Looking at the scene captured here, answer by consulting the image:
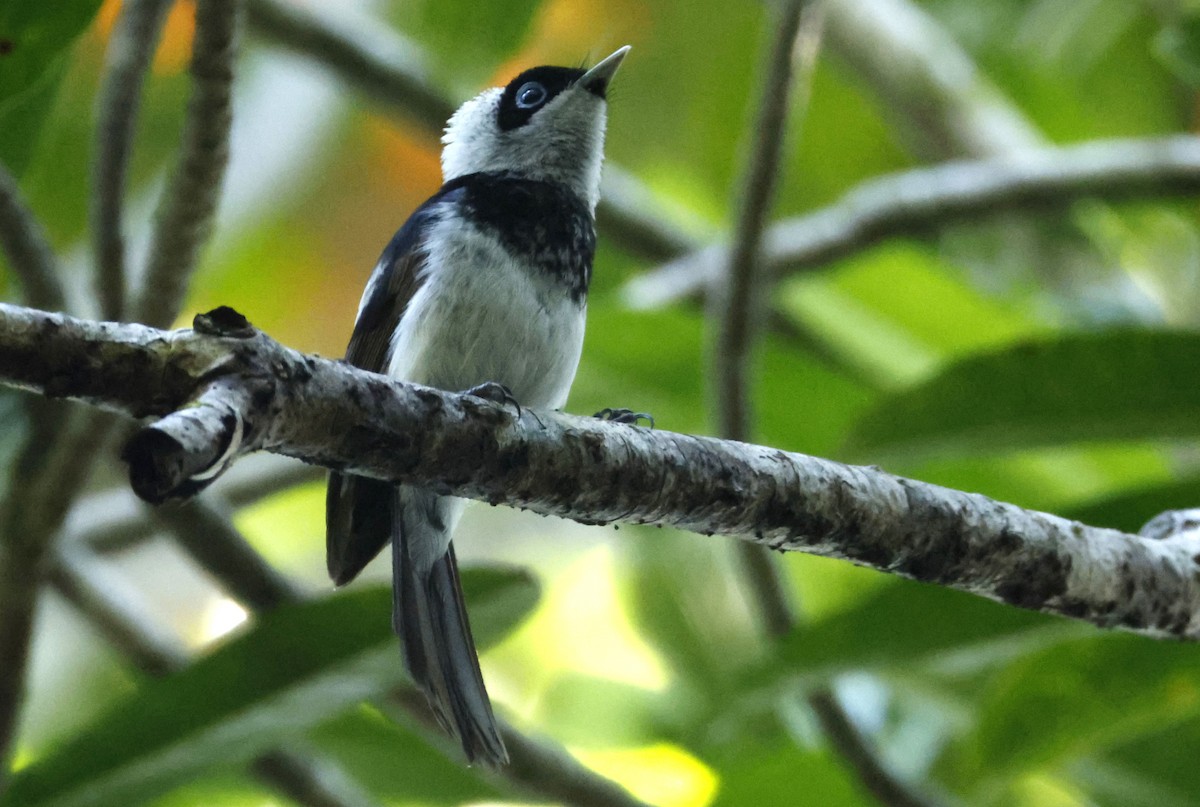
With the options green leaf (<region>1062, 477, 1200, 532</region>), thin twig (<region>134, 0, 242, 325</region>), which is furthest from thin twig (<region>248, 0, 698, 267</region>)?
green leaf (<region>1062, 477, 1200, 532</region>)

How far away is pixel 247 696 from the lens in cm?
248

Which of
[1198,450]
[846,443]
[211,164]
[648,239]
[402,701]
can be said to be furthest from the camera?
[648,239]

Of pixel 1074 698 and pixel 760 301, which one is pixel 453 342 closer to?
pixel 760 301

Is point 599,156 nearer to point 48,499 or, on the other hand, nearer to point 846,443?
point 846,443

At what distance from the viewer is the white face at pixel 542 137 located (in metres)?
2.95

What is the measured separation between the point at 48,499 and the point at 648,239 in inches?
92.0

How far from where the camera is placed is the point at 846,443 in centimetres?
283

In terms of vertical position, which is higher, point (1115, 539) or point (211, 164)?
point (211, 164)

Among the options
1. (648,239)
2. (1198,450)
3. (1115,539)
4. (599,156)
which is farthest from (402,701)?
(1198,450)

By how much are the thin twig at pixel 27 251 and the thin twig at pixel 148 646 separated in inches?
34.6

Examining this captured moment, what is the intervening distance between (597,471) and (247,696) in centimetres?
111

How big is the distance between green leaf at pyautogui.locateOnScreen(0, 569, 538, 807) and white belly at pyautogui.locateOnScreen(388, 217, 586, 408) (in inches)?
16.0

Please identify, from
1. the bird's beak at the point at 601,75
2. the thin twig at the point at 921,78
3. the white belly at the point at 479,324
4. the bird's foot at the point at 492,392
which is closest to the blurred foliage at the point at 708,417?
the thin twig at the point at 921,78

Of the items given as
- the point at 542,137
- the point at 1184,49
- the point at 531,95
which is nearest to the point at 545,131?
the point at 542,137
